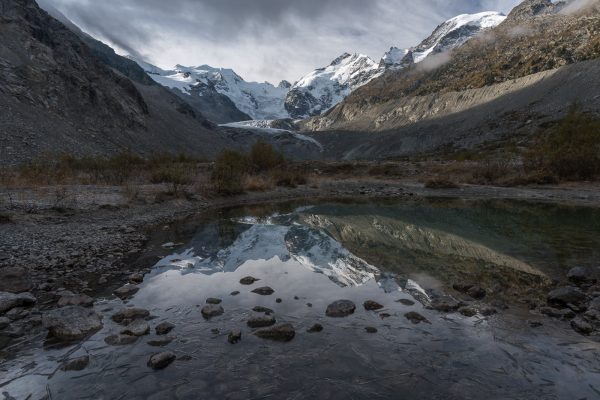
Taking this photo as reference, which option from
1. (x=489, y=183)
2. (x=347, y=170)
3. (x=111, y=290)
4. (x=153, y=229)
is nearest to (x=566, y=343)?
(x=111, y=290)

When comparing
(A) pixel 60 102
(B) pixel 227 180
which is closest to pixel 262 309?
(B) pixel 227 180

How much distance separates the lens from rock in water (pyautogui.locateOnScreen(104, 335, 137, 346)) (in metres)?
6.47

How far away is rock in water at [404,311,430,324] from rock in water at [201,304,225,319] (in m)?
3.71

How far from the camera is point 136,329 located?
6895 mm

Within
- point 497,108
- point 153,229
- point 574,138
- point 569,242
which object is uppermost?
point 497,108

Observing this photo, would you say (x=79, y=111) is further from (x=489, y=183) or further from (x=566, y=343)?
(x=566, y=343)

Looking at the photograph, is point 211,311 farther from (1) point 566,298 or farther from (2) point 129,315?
(1) point 566,298

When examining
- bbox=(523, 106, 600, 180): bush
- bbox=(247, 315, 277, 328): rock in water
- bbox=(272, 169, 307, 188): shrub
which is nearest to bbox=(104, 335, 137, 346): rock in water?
bbox=(247, 315, 277, 328): rock in water

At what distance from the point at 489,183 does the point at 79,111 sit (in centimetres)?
7320

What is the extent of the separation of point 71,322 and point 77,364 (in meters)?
1.37

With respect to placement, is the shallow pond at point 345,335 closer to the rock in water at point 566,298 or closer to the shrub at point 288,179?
the rock in water at point 566,298

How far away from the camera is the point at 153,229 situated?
1753 centimetres

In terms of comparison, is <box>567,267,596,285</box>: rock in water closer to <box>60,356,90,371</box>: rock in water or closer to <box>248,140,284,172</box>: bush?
<box>60,356,90,371</box>: rock in water

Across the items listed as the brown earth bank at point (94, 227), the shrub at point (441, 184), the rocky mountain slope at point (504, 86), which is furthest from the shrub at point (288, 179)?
the rocky mountain slope at point (504, 86)
